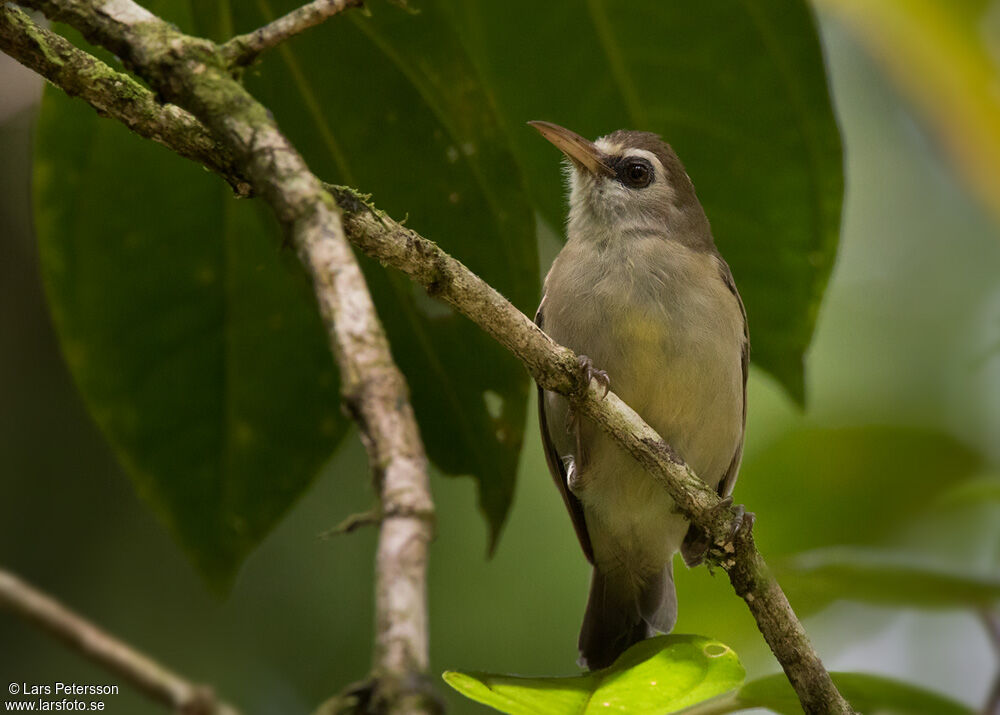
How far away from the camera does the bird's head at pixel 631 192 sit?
4.71 m

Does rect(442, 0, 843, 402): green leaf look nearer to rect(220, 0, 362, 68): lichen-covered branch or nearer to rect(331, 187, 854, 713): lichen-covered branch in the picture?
rect(331, 187, 854, 713): lichen-covered branch

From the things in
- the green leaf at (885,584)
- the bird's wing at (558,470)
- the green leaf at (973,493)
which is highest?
the bird's wing at (558,470)

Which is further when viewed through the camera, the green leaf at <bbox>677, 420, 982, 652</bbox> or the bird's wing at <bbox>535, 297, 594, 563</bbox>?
the bird's wing at <bbox>535, 297, 594, 563</bbox>

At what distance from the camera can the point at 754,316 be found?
3463 millimetres

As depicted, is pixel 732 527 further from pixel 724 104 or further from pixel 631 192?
pixel 631 192

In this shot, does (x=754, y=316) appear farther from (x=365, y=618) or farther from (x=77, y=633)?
(x=365, y=618)

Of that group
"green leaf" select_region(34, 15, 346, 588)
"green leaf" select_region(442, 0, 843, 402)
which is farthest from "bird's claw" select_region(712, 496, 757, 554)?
"green leaf" select_region(34, 15, 346, 588)

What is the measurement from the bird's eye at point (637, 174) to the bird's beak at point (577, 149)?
0.20 ft

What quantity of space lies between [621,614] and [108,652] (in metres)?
3.58

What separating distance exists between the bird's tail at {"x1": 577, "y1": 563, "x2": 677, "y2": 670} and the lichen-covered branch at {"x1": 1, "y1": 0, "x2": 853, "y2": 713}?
1.77m

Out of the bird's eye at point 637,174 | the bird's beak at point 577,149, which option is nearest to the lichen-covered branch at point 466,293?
the bird's beak at point 577,149

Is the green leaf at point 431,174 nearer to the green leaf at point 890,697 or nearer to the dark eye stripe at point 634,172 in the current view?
the green leaf at point 890,697

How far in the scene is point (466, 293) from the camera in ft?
8.34

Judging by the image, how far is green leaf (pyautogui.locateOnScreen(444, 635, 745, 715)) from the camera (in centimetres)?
248
